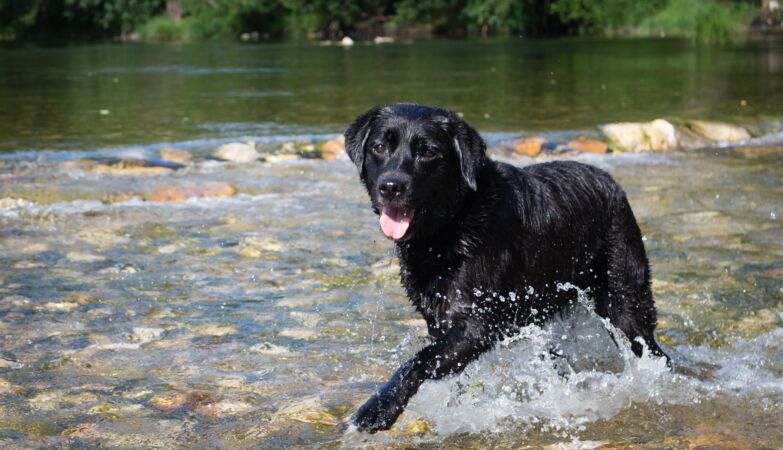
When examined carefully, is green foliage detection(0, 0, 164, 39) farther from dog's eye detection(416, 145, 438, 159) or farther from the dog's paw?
the dog's paw

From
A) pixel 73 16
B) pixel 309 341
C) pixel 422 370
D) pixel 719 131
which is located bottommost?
pixel 719 131

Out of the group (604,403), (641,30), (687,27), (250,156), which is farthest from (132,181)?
(641,30)

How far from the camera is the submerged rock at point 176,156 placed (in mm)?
13883

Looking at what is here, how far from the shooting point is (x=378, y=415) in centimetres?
473

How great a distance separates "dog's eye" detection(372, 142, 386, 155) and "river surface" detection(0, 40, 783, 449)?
3.93 ft

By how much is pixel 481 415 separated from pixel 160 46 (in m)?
46.2

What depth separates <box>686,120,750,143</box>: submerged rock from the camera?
49.2 feet

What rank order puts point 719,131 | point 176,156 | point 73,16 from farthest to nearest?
point 73,16
point 719,131
point 176,156

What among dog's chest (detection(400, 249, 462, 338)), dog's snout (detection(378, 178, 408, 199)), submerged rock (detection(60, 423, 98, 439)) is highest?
dog's snout (detection(378, 178, 408, 199))

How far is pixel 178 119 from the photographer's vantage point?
61.5ft

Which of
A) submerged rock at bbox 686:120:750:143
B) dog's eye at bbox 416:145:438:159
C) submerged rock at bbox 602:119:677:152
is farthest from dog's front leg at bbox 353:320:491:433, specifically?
submerged rock at bbox 686:120:750:143

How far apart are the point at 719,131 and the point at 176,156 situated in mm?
7898

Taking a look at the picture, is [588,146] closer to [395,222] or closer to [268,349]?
[268,349]

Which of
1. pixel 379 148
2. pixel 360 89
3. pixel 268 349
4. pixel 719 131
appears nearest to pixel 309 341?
pixel 268 349
